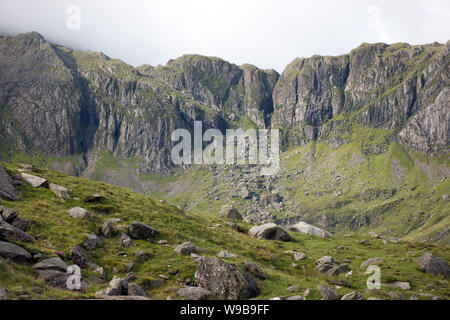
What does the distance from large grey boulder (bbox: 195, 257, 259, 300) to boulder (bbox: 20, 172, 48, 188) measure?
29.3m

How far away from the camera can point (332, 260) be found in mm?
44938

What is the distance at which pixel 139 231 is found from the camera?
124ft

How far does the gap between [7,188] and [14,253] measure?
18799 mm

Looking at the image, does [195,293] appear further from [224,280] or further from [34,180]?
[34,180]

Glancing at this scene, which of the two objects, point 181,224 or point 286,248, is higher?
point 181,224

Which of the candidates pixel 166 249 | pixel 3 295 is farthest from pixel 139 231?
pixel 3 295

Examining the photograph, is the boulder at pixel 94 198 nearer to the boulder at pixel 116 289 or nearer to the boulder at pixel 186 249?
the boulder at pixel 186 249

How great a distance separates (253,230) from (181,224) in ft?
56.9

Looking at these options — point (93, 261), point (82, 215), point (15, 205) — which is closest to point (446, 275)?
Answer: point (93, 261)

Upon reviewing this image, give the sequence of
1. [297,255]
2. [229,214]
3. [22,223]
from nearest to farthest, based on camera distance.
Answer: [22,223]
[297,255]
[229,214]

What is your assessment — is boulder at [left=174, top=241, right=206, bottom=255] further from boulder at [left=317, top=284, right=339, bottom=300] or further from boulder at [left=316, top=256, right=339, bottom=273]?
boulder at [left=316, top=256, right=339, bottom=273]

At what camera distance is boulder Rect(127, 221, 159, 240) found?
123 ft

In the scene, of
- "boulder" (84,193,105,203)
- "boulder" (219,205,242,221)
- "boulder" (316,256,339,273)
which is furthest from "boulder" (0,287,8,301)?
"boulder" (219,205,242,221)
